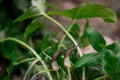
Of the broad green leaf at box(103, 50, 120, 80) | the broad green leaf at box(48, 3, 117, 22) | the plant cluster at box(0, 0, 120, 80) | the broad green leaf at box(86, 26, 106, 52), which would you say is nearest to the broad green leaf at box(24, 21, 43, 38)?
the plant cluster at box(0, 0, 120, 80)

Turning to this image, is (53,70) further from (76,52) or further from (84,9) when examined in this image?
(84,9)

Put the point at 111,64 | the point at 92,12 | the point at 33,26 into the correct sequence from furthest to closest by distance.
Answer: the point at 33,26 → the point at 92,12 → the point at 111,64

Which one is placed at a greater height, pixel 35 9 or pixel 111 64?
pixel 35 9

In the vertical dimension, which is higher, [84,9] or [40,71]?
[84,9]

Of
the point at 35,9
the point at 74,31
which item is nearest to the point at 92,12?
the point at 74,31

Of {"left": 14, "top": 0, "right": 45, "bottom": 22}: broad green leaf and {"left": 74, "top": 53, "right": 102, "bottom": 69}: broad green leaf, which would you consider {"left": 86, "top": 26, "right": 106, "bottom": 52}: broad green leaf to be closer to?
{"left": 74, "top": 53, "right": 102, "bottom": 69}: broad green leaf

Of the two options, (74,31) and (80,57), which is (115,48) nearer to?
(80,57)

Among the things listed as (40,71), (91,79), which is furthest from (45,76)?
(91,79)

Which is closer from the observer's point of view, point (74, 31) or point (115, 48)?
point (115, 48)
